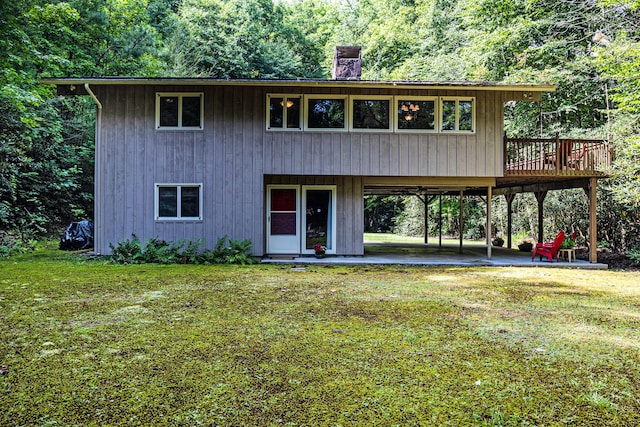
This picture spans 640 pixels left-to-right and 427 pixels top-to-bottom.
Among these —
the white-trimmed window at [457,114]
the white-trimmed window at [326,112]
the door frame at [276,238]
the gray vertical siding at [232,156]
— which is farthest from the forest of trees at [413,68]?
the white-trimmed window at [326,112]

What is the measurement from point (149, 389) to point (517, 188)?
13.7 meters

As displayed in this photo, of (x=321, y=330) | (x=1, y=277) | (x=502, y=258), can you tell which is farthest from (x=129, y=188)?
(x=502, y=258)

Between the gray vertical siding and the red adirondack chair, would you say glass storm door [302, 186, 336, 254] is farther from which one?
the red adirondack chair

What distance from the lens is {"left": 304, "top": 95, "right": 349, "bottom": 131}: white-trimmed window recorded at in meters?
10.5

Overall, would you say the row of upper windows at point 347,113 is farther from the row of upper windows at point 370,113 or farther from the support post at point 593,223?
the support post at point 593,223

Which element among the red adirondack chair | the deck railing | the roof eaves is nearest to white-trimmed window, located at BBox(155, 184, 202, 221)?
the roof eaves

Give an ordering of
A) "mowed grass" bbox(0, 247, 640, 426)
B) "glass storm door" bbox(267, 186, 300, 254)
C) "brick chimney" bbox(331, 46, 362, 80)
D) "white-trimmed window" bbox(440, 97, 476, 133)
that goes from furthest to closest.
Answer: "brick chimney" bbox(331, 46, 362, 80), "glass storm door" bbox(267, 186, 300, 254), "white-trimmed window" bbox(440, 97, 476, 133), "mowed grass" bbox(0, 247, 640, 426)

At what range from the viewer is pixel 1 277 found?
716 cm

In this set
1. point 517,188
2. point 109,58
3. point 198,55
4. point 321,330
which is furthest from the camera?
point 198,55

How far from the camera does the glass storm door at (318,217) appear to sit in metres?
11.1

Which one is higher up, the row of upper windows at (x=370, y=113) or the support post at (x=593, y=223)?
the row of upper windows at (x=370, y=113)

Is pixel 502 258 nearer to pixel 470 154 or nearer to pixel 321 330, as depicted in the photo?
pixel 470 154

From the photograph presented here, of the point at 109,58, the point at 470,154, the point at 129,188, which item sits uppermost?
the point at 109,58

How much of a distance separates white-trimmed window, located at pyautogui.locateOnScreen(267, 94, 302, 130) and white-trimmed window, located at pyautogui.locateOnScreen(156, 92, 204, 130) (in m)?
1.83
